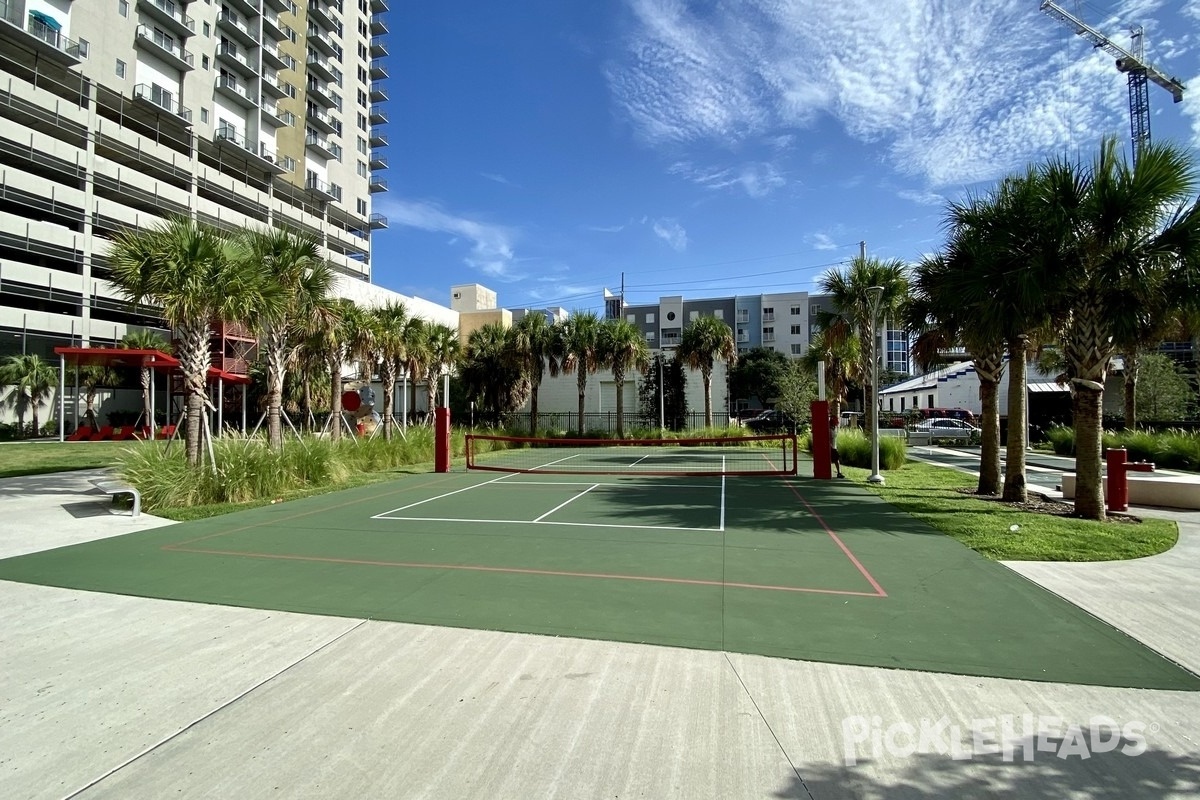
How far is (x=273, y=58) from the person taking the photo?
5928cm

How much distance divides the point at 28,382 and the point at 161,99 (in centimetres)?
2370

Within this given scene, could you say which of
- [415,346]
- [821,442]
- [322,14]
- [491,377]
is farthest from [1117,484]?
[322,14]

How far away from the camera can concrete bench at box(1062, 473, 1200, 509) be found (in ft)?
40.4

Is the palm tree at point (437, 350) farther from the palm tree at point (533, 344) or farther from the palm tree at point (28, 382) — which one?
the palm tree at point (28, 382)

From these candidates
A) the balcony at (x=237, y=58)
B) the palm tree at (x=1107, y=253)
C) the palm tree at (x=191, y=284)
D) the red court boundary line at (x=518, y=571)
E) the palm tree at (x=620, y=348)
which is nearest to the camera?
the red court boundary line at (x=518, y=571)

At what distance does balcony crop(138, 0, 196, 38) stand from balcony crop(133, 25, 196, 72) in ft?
2.74

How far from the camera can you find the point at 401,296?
201 ft

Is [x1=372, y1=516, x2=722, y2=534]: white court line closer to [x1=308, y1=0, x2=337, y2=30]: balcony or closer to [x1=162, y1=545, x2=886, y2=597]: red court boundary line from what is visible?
[x1=162, y1=545, x2=886, y2=597]: red court boundary line

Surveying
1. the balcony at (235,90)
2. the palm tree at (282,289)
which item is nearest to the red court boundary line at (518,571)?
the palm tree at (282,289)

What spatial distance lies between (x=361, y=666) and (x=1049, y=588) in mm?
6947

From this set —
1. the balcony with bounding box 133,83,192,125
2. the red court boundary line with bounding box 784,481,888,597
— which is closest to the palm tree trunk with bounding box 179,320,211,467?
the red court boundary line with bounding box 784,481,888,597

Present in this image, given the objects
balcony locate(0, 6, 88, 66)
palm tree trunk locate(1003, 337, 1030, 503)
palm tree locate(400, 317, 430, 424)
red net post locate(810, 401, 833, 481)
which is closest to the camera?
palm tree trunk locate(1003, 337, 1030, 503)

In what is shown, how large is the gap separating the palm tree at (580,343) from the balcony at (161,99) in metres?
36.7

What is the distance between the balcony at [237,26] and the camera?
2138 inches
